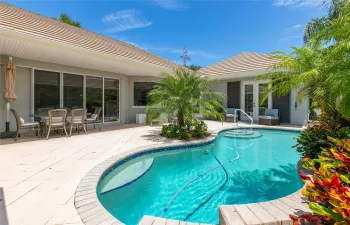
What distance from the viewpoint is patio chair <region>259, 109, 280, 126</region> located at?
13016 millimetres

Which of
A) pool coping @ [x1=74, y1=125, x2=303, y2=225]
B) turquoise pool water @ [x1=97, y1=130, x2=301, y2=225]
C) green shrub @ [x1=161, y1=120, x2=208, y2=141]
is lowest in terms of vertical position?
turquoise pool water @ [x1=97, y1=130, x2=301, y2=225]

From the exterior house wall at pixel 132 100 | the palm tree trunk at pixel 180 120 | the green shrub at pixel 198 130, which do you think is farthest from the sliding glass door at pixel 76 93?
the green shrub at pixel 198 130

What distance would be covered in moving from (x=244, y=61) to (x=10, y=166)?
53.9 feet

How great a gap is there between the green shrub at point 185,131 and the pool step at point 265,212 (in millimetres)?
5801

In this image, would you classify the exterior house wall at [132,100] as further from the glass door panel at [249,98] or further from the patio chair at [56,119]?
the glass door panel at [249,98]

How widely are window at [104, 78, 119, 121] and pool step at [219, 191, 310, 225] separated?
11.5 meters

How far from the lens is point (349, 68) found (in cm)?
289

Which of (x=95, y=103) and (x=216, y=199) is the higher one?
(x=95, y=103)

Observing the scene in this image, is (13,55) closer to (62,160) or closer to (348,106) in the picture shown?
(62,160)

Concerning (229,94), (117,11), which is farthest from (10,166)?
(229,94)

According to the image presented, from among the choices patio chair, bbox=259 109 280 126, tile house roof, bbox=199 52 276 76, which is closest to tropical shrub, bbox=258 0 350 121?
patio chair, bbox=259 109 280 126

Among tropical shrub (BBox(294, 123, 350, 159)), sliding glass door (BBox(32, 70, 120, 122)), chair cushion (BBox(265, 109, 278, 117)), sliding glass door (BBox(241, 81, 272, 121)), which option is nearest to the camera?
tropical shrub (BBox(294, 123, 350, 159))

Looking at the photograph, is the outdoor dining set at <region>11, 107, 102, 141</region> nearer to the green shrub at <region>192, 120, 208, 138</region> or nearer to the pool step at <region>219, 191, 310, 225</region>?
the green shrub at <region>192, 120, 208, 138</region>

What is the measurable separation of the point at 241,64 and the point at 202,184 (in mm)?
13540
